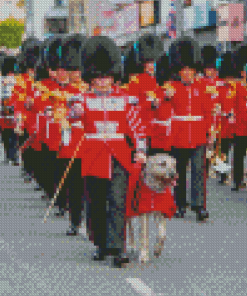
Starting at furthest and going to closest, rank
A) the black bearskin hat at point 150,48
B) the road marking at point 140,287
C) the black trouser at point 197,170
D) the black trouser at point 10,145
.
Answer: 1. the black trouser at point 10,145
2. the black bearskin hat at point 150,48
3. the black trouser at point 197,170
4. the road marking at point 140,287

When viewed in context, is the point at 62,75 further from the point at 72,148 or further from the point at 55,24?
the point at 55,24

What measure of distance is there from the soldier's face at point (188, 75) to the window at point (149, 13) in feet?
70.2

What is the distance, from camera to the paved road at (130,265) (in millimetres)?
Answer: 7824

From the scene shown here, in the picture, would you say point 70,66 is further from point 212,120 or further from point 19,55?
point 19,55

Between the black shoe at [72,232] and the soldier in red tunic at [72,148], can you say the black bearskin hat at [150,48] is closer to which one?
the soldier in red tunic at [72,148]

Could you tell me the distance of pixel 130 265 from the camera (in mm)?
8828

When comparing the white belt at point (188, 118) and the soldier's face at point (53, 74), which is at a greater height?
the soldier's face at point (53, 74)

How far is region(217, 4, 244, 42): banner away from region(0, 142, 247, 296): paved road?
12771 mm

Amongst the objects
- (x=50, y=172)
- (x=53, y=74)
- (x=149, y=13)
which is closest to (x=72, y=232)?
(x=53, y=74)

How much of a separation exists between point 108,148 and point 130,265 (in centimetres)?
105

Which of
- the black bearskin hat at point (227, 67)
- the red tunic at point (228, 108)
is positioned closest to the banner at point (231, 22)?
the black bearskin hat at point (227, 67)

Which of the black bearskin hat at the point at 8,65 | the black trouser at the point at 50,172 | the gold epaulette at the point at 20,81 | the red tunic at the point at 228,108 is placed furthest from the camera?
the black bearskin hat at the point at 8,65

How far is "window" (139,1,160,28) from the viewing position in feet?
110

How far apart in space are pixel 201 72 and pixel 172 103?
994mm
